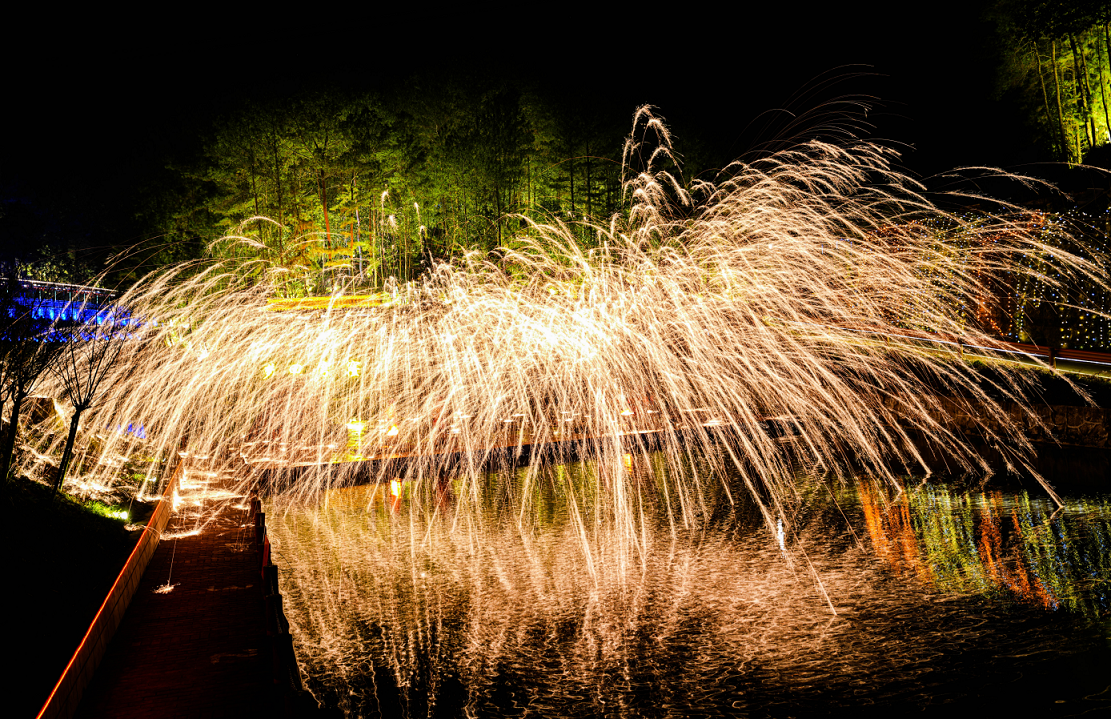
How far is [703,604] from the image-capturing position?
9.50m

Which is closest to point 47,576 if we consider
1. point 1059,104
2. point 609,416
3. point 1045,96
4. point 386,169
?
point 609,416

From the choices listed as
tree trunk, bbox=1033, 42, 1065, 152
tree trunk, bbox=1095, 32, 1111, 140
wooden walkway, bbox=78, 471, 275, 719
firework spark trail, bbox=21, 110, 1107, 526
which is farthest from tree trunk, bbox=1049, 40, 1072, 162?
wooden walkway, bbox=78, 471, 275, 719

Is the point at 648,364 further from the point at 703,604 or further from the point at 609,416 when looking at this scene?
the point at 703,604

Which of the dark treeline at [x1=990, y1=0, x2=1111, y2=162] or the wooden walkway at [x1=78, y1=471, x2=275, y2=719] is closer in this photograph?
the wooden walkway at [x1=78, y1=471, x2=275, y2=719]

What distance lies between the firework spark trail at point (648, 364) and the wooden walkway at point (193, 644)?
19.0 ft

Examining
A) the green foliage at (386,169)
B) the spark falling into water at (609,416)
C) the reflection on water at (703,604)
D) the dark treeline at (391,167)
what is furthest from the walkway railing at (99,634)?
the green foliage at (386,169)

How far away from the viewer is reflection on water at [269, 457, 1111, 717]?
24.7ft

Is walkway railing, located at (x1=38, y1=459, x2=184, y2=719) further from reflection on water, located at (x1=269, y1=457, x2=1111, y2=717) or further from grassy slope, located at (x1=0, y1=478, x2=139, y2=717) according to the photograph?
reflection on water, located at (x1=269, y1=457, x2=1111, y2=717)

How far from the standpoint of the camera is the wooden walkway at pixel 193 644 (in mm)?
6523

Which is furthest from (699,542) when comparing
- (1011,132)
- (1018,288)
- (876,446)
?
(1011,132)

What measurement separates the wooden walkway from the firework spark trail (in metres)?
5.78

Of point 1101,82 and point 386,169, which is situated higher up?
point 386,169

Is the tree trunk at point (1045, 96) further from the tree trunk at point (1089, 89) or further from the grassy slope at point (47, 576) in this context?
the grassy slope at point (47, 576)

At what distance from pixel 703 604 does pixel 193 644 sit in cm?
603
